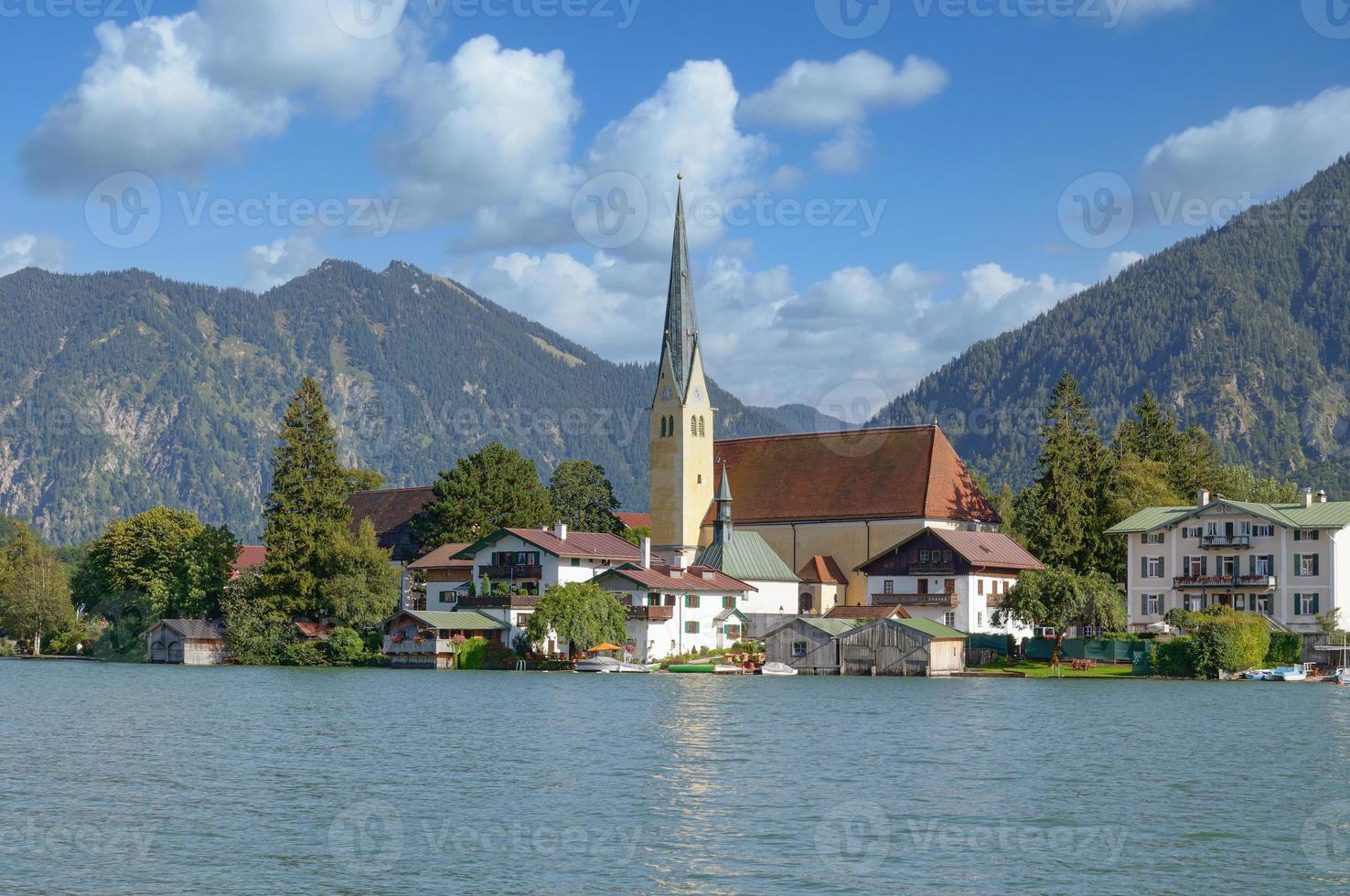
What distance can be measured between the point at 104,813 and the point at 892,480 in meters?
85.4

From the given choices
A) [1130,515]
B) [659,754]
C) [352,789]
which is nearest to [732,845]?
[352,789]

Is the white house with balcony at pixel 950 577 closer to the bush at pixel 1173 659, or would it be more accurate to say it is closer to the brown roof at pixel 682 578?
the brown roof at pixel 682 578

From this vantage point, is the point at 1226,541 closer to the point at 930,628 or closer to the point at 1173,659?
the point at 1173,659

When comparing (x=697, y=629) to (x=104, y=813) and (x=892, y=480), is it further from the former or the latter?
(x=104, y=813)

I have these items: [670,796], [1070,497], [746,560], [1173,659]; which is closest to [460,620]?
[746,560]

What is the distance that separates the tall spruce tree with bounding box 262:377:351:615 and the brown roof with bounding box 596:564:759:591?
18824 mm

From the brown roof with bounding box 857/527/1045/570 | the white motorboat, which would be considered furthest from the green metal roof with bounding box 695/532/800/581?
the white motorboat

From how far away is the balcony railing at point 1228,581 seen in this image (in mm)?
93062

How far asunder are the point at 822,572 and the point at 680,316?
24.1m

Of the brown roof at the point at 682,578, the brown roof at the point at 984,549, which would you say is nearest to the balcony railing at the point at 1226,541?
the brown roof at the point at 984,549

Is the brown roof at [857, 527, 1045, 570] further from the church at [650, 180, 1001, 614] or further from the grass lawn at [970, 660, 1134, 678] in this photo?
the grass lawn at [970, 660, 1134, 678]

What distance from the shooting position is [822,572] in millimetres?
113062

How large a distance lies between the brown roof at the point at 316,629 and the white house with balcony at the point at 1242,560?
50.2 meters

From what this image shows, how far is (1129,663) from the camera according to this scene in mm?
90062
